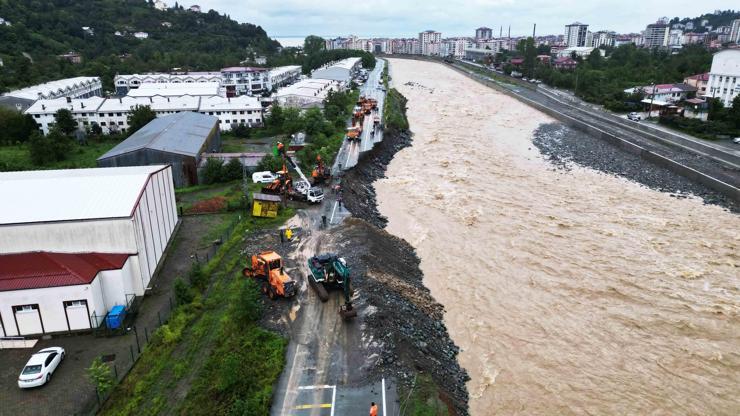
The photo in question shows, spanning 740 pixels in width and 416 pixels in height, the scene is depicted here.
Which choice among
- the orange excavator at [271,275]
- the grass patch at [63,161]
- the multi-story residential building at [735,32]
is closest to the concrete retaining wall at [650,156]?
the orange excavator at [271,275]

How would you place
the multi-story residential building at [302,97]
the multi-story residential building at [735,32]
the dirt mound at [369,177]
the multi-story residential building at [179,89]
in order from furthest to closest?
1. the multi-story residential building at [735,32]
2. the multi-story residential building at [179,89]
3. the multi-story residential building at [302,97]
4. the dirt mound at [369,177]

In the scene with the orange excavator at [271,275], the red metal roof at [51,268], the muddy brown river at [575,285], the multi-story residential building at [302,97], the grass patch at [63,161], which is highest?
the multi-story residential building at [302,97]

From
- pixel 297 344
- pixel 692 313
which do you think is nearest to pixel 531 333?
pixel 692 313

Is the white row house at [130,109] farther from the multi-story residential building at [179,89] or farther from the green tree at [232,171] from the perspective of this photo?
the green tree at [232,171]

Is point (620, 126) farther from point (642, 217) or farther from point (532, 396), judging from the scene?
point (532, 396)

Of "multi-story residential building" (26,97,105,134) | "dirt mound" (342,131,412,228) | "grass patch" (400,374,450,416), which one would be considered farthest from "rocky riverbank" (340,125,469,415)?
"multi-story residential building" (26,97,105,134)

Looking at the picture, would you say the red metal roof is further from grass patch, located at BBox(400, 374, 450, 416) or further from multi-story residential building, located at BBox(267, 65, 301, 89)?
multi-story residential building, located at BBox(267, 65, 301, 89)

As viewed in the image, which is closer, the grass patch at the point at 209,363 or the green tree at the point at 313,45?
the grass patch at the point at 209,363
